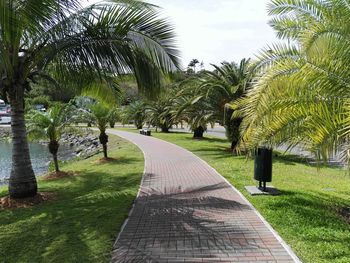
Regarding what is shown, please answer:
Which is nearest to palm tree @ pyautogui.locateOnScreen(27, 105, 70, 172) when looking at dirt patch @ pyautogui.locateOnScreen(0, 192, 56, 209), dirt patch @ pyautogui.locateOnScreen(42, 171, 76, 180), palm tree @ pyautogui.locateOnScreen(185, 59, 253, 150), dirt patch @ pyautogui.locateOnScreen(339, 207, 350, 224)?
dirt patch @ pyautogui.locateOnScreen(42, 171, 76, 180)

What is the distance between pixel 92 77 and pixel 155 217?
4074 millimetres

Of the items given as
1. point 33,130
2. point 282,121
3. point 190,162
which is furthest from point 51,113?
point 282,121

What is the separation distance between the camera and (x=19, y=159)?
353 inches

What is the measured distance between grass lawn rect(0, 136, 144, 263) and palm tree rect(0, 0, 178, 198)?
1.31m

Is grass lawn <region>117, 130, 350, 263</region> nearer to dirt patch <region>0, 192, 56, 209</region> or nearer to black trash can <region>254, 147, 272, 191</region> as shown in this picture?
black trash can <region>254, 147, 272, 191</region>

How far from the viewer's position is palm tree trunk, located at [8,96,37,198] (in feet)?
29.2

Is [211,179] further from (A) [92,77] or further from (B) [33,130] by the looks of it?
(B) [33,130]

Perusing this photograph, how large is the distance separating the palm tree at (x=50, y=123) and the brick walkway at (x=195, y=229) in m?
4.52

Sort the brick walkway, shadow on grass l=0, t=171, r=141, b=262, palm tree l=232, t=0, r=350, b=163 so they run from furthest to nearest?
palm tree l=232, t=0, r=350, b=163 < shadow on grass l=0, t=171, r=141, b=262 < the brick walkway

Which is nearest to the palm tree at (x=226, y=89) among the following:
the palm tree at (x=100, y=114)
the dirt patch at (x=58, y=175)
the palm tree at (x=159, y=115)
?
the palm tree at (x=100, y=114)

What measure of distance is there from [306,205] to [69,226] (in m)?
4.66

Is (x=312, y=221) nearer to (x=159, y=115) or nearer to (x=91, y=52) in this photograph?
(x=91, y=52)

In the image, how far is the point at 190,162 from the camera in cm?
1470

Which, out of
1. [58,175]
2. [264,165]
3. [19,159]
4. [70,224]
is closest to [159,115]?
[58,175]
